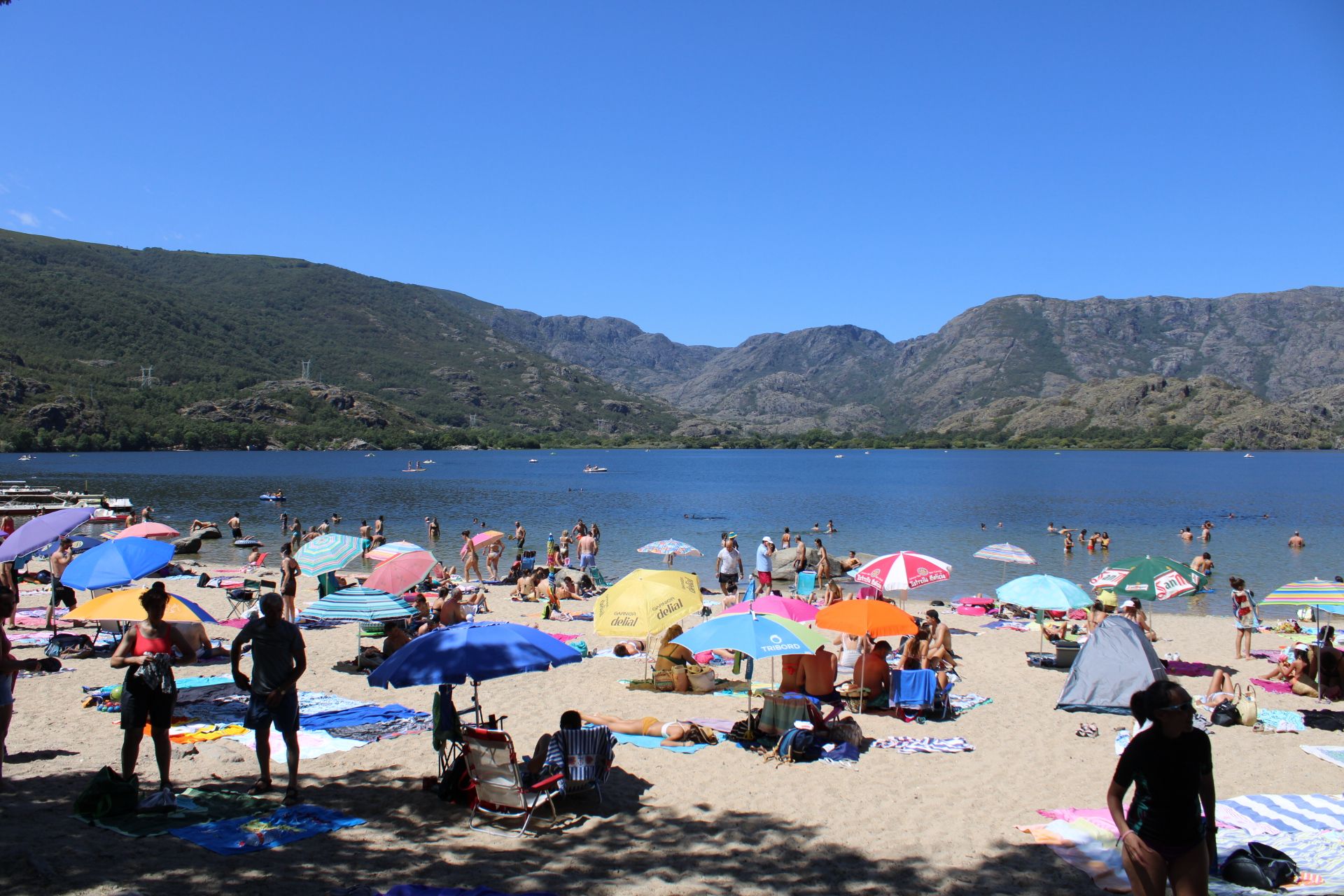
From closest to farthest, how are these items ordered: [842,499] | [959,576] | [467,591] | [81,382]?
[467,591]
[959,576]
[842,499]
[81,382]

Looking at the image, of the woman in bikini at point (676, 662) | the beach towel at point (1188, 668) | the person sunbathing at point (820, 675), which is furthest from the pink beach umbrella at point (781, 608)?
the beach towel at point (1188, 668)

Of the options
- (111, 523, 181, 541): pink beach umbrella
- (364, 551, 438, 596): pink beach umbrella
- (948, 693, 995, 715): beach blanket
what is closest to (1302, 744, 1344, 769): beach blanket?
(948, 693, 995, 715): beach blanket

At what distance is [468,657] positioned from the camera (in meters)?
7.62

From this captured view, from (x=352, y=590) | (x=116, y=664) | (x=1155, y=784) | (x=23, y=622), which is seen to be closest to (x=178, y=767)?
(x=116, y=664)

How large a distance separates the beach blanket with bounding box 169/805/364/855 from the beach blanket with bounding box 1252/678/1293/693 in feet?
43.2

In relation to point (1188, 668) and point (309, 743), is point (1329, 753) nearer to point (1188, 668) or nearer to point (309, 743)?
point (1188, 668)

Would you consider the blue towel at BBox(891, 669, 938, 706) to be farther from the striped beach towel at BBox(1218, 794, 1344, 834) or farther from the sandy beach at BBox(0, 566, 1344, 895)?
the striped beach towel at BBox(1218, 794, 1344, 834)

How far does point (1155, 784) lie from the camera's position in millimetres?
4426

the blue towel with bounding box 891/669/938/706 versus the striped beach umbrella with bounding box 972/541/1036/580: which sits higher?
the striped beach umbrella with bounding box 972/541/1036/580

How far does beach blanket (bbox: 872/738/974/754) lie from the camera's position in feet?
32.2

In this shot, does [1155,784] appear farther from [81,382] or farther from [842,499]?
[81,382]

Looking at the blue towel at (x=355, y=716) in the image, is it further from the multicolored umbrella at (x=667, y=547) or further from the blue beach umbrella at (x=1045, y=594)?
the multicolored umbrella at (x=667, y=547)

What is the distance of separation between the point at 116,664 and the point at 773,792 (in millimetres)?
6002

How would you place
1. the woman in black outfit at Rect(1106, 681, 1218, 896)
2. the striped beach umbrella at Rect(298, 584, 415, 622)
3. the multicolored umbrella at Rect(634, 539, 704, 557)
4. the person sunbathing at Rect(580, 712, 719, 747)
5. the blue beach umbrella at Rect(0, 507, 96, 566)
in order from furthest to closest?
the multicolored umbrella at Rect(634, 539, 704, 557) → the blue beach umbrella at Rect(0, 507, 96, 566) → the striped beach umbrella at Rect(298, 584, 415, 622) → the person sunbathing at Rect(580, 712, 719, 747) → the woman in black outfit at Rect(1106, 681, 1218, 896)
